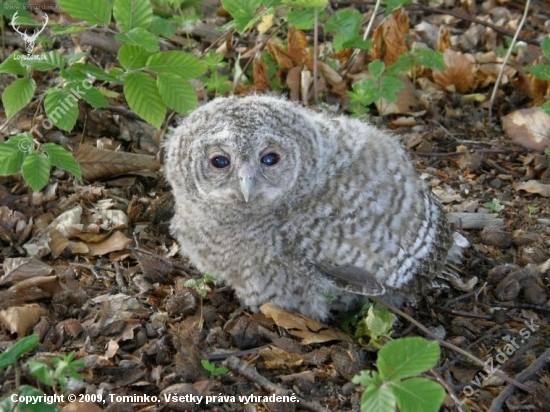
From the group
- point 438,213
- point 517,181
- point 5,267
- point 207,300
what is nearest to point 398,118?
point 517,181

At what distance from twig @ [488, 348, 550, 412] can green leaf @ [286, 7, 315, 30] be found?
2418 millimetres

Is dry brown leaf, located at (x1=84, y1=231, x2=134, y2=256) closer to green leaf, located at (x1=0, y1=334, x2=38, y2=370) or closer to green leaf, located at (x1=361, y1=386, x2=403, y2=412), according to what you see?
green leaf, located at (x1=0, y1=334, x2=38, y2=370)

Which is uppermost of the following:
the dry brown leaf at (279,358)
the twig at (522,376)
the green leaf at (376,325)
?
the green leaf at (376,325)

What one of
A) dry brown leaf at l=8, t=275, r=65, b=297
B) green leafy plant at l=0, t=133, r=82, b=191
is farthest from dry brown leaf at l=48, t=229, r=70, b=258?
green leafy plant at l=0, t=133, r=82, b=191

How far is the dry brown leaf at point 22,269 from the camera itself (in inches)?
152

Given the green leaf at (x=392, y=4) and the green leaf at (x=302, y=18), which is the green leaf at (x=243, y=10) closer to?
the green leaf at (x=302, y=18)

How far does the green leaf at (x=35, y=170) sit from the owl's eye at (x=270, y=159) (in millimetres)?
1093

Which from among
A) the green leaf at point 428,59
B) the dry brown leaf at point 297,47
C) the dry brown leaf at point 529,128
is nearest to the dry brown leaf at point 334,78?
the dry brown leaf at point 297,47

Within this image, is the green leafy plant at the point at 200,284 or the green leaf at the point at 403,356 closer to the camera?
the green leaf at the point at 403,356

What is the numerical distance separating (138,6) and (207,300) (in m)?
1.61

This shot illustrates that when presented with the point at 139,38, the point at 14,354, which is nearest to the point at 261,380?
the point at 14,354

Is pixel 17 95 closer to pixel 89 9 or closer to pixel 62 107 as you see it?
pixel 62 107

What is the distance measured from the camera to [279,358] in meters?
3.60

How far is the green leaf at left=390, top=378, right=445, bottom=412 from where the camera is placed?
8.80 ft
